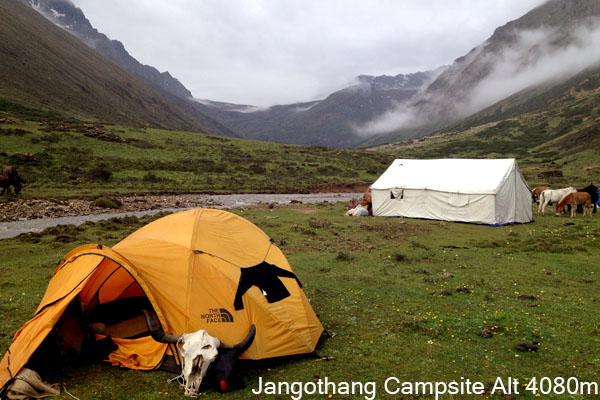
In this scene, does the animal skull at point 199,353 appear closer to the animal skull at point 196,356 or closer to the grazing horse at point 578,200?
the animal skull at point 196,356

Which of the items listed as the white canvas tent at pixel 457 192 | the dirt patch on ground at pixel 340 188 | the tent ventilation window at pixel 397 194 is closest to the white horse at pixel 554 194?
the white canvas tent at pixel 457 192

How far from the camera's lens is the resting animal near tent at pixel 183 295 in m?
7.18

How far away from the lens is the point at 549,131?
147 m

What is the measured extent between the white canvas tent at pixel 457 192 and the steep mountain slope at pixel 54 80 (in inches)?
3507

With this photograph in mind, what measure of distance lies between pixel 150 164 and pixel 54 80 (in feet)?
340

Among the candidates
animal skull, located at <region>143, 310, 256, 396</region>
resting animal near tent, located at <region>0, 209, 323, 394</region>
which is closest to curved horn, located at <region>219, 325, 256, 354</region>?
animal skull, located at <region>143, 310, 256, 396</region>

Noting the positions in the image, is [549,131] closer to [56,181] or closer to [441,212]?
[441,212]

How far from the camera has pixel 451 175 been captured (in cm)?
2917

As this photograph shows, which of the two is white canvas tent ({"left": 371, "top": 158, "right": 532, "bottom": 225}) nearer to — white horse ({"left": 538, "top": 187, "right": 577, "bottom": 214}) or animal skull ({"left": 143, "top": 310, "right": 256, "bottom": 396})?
white horse ({"left": 538, "top": 187, "right": 577, "bottom": 214})

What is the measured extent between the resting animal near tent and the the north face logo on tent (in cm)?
2

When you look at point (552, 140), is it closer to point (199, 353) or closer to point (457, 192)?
point (457, 192)

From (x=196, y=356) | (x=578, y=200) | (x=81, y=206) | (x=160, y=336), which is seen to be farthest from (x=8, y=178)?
(x=578, y=200)

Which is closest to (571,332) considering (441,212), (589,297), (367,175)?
(589,297)

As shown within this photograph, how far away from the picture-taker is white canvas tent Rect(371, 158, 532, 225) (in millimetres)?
26203
